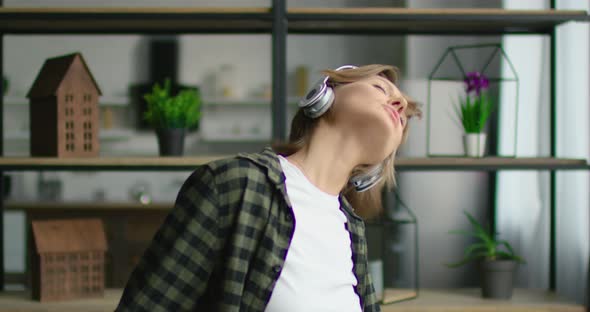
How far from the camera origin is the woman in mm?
987

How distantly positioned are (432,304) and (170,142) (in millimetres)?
911

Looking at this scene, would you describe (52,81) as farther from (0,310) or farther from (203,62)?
(203,62)

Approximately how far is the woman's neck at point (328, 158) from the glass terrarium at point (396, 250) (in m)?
1.00

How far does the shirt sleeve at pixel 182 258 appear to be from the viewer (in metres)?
0.98

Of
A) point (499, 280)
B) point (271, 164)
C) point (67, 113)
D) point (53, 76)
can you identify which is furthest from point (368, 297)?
point (53, 76)

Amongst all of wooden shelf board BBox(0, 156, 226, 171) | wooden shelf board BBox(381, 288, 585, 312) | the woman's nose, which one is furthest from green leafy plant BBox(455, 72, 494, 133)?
the woman's nose

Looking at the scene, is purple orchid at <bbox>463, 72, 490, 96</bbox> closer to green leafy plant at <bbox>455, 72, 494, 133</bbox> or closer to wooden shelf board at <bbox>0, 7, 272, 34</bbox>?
green leafy plant at <bbox>455, 72, 494, 133</bbox>

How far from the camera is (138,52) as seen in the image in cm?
614

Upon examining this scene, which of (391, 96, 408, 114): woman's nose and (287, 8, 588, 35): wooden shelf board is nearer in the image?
(391, 96, 408, 114): woman's nose

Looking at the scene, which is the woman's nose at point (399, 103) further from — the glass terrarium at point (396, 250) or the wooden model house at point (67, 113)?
the wooden model house at point (67, 113)

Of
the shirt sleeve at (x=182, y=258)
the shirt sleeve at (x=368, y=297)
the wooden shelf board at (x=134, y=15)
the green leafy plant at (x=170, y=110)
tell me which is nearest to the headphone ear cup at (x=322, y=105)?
the shirt sleeve at (x=182, y=258)

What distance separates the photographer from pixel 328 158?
113 centimetres

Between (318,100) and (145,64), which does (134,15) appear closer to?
(318,100)

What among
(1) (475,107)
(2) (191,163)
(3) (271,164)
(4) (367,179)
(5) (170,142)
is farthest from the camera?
(1) (475,107)
